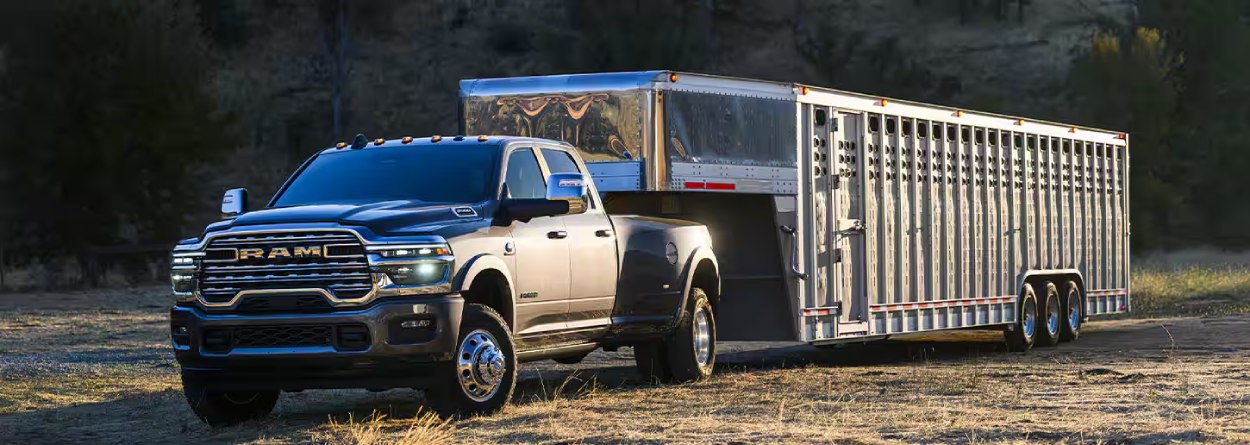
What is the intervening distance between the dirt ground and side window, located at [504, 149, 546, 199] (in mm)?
1601

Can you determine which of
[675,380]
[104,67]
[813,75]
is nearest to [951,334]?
[675,380]

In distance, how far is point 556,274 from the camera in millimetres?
14180

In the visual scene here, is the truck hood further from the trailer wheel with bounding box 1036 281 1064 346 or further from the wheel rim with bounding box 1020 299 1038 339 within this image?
the trailer wheel with bounding box 1036 281 1064 346

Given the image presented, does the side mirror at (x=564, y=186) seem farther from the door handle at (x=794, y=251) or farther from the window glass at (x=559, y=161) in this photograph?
the door handle at (x=794, y=251)

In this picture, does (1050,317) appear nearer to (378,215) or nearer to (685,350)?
(685,350)

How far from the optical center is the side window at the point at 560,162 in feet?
48.4

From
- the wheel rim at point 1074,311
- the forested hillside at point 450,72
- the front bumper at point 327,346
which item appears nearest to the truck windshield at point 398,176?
the front bumper at point 327,346

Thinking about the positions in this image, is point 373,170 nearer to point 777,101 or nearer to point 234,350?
point 234,350

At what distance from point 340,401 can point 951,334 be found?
12.3 metres

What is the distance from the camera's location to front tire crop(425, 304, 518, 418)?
1273cm

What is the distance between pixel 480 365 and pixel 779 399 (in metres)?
2.82

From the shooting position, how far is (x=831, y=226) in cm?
1852

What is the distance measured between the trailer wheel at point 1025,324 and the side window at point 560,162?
→ 8.86m

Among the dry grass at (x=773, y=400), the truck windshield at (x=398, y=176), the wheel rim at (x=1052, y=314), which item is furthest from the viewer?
the wheel rim at (x=1052, y=314)
